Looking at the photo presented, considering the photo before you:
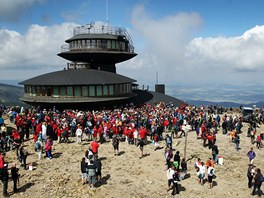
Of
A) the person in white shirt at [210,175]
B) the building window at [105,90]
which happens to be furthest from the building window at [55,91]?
the person in white shirt at [210,175]

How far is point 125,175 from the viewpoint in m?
19.1

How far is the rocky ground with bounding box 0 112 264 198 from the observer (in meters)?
16.9

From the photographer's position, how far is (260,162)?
22656mm

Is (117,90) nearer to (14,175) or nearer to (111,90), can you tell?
(111,90)

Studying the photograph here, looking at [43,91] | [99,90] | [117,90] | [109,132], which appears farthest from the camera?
[117,90]

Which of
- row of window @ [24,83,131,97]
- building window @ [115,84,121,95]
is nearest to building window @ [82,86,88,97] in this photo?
row of window @ [24,83,131,97]

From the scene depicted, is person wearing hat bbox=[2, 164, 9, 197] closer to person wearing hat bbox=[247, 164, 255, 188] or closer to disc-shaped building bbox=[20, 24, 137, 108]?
person wearing hat bbox=[247, 164, 255, 188]

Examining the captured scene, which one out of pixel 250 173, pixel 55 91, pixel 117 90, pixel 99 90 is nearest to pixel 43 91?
pixel 55 91

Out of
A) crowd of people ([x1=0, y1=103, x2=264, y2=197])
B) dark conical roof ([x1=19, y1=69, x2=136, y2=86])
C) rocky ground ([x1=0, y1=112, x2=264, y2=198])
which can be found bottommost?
rocky ground ([x1=0, y1=112, x2=264, y2=198])

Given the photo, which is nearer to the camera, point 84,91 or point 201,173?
point 201,173

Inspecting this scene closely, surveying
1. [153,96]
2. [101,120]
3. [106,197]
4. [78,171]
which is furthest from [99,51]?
→ [106,197]

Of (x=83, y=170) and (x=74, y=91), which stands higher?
(x=74, y=91)

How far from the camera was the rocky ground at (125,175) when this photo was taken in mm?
16875

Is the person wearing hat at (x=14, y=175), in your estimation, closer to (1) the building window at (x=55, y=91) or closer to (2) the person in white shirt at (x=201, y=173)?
(2) the person in white shirt at (x=201, y=173)
